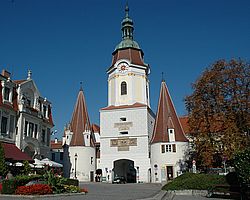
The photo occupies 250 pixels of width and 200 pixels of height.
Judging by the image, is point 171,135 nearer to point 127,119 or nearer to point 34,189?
point 127,119

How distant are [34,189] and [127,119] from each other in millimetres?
32212

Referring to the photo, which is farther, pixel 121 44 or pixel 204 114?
pixel 121 44

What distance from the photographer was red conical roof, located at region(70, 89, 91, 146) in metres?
Answer: 51.1

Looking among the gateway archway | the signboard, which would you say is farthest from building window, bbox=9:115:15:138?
the gateway archway

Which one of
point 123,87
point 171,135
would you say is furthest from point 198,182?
point 123,87

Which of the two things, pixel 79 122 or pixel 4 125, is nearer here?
pixel 4 125

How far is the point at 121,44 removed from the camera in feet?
181

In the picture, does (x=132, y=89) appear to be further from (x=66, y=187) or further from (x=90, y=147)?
(x=66, y=187)

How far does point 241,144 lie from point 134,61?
1092 inches

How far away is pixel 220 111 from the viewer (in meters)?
30.9

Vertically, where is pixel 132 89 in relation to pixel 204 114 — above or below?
above

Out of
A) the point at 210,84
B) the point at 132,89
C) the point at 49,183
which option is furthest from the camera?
the point at 132,89

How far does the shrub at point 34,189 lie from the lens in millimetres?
17953

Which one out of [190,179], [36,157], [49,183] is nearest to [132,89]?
[36,157]
